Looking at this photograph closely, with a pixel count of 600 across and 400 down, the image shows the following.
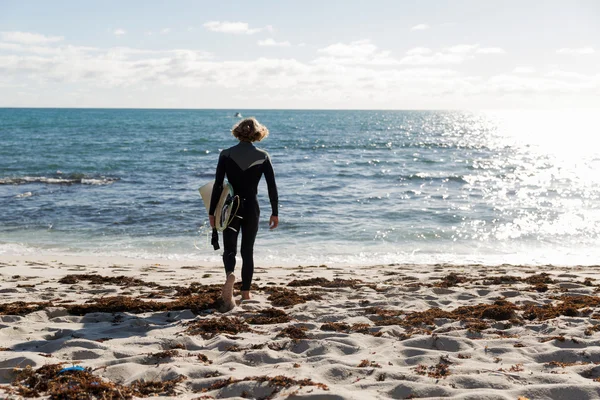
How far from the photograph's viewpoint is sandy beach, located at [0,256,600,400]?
3.48 m

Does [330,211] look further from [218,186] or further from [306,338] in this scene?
[306,338]

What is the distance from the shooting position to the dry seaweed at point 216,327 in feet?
15.9

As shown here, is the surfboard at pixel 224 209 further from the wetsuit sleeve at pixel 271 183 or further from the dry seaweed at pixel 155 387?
the dry seaweed at pixel 155 387

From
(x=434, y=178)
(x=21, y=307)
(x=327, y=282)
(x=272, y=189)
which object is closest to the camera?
(x=21, y=307)

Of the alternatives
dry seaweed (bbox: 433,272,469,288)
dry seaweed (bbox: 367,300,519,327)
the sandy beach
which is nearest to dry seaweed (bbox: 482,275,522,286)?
the sandy beach

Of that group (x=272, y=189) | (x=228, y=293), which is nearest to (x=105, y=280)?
(x=228, y=293)

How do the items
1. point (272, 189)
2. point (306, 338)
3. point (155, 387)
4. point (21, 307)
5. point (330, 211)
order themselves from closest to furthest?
point (155, 387)
point (306, 338)
point (21, 307)
point (272, 189)
point (330, 211)

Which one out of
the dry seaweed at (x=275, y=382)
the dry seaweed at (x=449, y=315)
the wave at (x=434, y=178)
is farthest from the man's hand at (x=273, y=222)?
the wave at (x=434, y=178)

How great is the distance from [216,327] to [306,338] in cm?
89

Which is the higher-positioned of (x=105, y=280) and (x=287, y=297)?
(x=287, y=297)

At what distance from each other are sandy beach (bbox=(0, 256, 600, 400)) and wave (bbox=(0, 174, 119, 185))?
588 inches

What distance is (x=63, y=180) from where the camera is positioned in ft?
73.5

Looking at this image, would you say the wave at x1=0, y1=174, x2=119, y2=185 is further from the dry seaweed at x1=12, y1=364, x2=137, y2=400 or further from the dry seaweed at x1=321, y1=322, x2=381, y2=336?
the dry seaweed at x1=12, y1=364, x2=137, y2=400

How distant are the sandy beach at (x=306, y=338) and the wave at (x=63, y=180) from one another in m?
14.9
